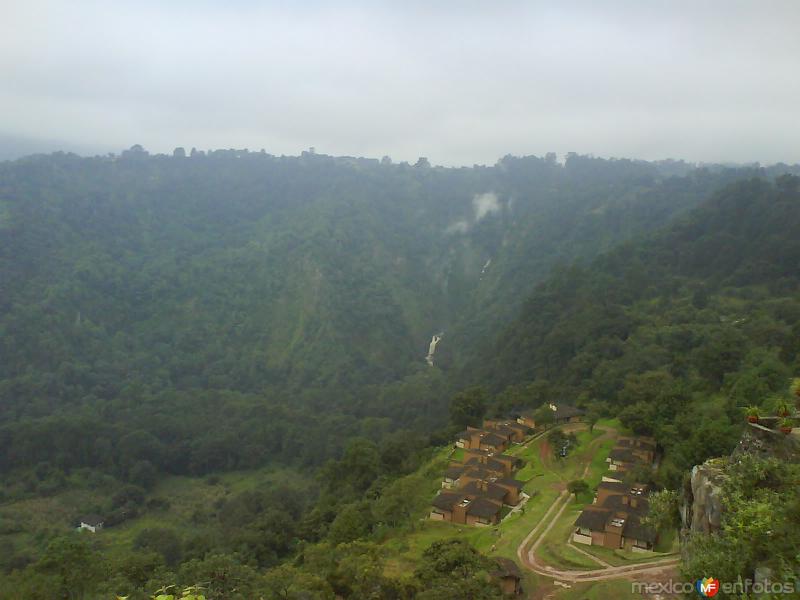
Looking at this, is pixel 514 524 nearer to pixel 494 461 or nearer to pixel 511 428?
pixel 494 461

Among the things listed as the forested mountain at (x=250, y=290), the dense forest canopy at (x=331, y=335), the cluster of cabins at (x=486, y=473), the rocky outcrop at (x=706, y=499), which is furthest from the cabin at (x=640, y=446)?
the forested mountain at (x=250, y=290)

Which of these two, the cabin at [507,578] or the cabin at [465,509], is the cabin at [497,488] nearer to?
the cabin at [465,509]

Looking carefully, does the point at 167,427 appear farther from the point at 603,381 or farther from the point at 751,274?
the point at 751,274

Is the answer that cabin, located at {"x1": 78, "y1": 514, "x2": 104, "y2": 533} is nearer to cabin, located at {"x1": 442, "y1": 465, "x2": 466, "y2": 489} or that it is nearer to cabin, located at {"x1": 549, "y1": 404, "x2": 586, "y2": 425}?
cabin, located at {"x1": 442, "y1": 465, "x2": 466, "y2": 489}

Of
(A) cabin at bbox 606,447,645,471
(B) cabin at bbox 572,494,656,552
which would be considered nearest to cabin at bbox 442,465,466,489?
(A) cabin at bbox 606,447,645,471

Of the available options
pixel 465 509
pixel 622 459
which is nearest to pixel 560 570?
pixel 465 509

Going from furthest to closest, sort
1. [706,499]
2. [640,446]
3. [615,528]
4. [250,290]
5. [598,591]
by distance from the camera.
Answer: [250,290] → [640,446] → [615,528] → [598,591] → [706,499]
